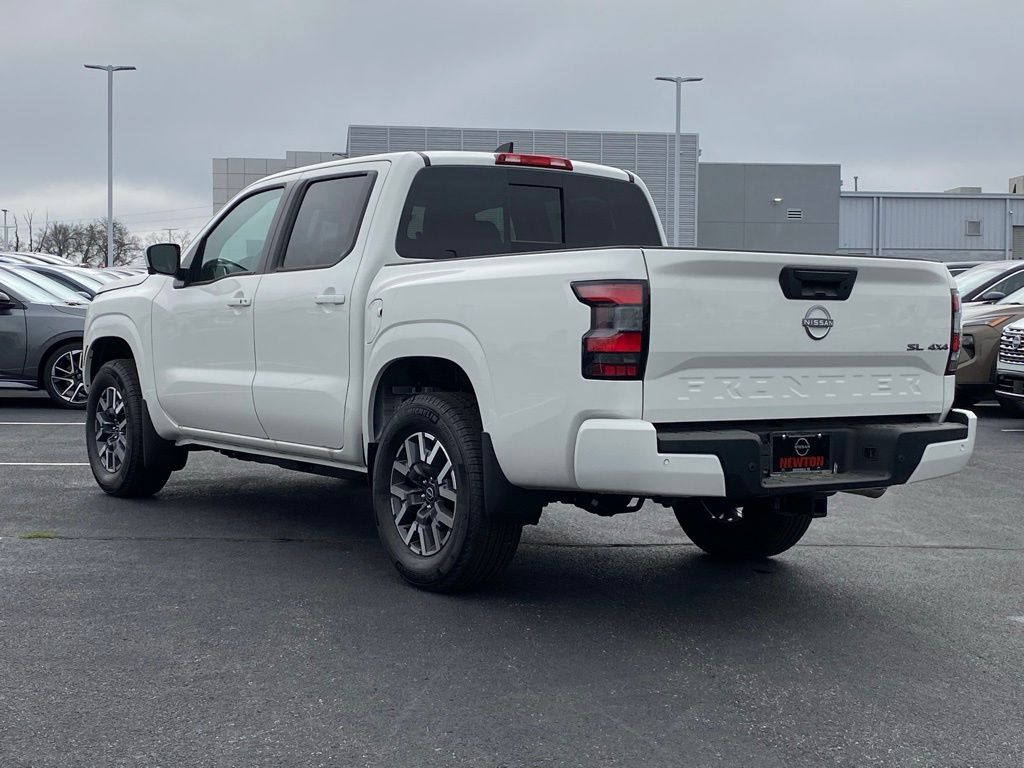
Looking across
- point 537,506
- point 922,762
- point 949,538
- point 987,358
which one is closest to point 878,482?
point 537,506

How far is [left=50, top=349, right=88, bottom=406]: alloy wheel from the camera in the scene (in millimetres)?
14336

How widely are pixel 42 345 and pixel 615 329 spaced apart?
11.1 meters

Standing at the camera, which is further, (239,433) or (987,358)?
(987,358)

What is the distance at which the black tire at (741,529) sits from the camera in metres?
6.27

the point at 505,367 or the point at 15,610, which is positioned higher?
the point at 505,367

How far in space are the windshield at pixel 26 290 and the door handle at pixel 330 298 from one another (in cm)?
928

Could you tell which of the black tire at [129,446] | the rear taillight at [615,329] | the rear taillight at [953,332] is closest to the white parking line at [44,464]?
the black tire at [129,446]

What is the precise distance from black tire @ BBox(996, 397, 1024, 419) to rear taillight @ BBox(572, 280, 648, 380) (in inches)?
Answer: 412

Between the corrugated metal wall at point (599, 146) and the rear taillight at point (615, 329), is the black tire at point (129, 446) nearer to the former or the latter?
the rear taillight at point (615, 329)

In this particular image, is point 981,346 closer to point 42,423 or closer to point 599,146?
point 42,423

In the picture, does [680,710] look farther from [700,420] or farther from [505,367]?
[505,367]

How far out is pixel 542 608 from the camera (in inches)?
215

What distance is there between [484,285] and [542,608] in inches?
54.5

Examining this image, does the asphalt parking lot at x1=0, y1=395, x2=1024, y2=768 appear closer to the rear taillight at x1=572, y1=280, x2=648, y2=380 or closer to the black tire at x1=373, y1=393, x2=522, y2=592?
the black tire at x1=373, y1=393, x2=522, y2=592
